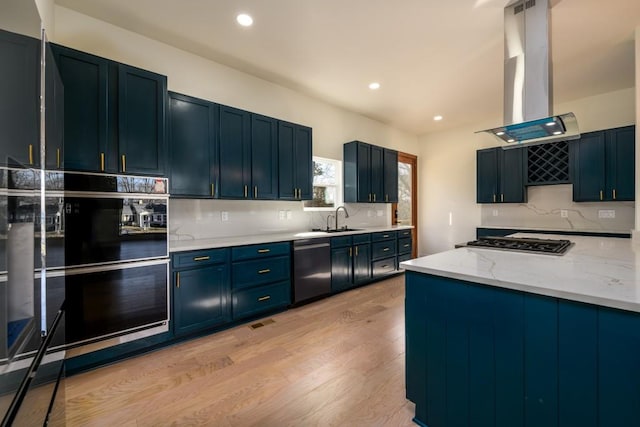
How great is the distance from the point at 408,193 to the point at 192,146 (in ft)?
16.2

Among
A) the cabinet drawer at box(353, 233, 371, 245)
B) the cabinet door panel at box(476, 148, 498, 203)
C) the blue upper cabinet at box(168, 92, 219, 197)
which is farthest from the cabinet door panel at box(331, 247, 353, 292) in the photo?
the cabinet door panel at box(476, 148, 498, 203)

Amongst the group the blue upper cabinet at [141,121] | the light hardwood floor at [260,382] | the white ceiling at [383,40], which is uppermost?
the white ceiling at [383,40]

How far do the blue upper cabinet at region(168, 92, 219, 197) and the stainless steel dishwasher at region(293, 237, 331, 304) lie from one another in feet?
4.21

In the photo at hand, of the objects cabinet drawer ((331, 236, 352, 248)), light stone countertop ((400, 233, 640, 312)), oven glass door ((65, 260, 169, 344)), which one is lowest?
oven glass door ((65, 260, 169, 344))

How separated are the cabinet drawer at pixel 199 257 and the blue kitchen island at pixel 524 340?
1.88m

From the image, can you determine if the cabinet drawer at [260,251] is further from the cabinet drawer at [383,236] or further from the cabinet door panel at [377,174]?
the cabinet door panel at [377,174]

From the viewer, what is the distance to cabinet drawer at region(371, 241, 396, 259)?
445 centimetres

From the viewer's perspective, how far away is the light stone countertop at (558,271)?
1017mm

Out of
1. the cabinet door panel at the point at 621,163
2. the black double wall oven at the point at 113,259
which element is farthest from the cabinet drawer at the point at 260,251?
the cabinet door panel at the point at 621,163

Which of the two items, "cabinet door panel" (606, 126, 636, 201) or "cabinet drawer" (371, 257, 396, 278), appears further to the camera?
"cabinet drawer" (371, 257, 396, 278)

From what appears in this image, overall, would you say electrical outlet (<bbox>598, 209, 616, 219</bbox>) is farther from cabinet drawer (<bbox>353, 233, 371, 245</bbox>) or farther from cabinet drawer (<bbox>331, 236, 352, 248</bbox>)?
cabinet drawer (<bbox>331, 236, 352, 248</bbox>)

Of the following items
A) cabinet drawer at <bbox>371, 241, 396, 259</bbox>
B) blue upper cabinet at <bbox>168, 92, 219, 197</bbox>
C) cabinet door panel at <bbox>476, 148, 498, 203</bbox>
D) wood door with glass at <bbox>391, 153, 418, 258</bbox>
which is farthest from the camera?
wood door with glass at <bbox>391, 153, 418, 258</bbox>

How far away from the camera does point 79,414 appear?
5.44 feet

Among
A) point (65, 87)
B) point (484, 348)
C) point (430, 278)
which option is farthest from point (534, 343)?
point (65, 87)
